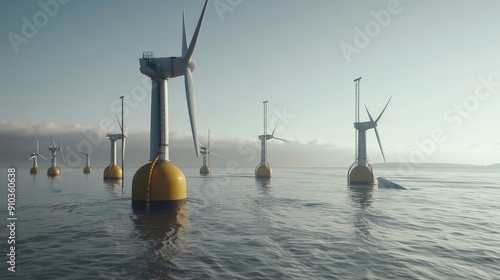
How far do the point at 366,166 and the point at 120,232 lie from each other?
60.1 meters

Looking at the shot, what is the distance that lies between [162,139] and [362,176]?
50.8 m

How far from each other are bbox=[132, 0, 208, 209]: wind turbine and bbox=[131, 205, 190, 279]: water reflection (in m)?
1.45

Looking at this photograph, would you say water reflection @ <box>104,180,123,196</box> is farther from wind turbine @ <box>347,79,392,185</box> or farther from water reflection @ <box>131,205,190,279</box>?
wind turbine @ <box>347,79,392,185</box>

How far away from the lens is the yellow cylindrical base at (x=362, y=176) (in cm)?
6902

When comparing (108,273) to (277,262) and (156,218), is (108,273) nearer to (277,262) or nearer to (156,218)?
(277,262)

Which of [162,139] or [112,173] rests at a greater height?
[162,139]

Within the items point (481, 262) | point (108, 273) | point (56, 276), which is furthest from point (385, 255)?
point (56, 276)

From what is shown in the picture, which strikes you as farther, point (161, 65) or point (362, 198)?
point (362, 198)

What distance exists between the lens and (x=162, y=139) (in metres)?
34.3

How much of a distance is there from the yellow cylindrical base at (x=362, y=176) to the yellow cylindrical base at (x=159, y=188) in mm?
49219

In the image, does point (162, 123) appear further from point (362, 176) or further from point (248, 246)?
point (362, 176)

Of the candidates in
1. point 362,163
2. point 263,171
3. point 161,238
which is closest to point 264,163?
point 263,171

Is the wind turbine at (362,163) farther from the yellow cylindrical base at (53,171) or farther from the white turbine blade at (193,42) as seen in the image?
the yellow cylindrical base at (53,171)

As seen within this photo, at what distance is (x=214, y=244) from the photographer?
19.2 m
